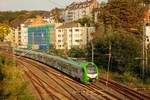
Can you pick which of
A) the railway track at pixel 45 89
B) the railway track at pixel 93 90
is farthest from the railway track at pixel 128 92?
the railway track at pixel 45 89

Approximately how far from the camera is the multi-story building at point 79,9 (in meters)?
139

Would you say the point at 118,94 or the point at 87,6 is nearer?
the point at 118,94

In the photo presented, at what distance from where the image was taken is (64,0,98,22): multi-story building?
13912cm

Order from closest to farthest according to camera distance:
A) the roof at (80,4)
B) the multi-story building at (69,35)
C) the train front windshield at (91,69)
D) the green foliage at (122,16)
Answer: the train front windshield at (91,69), the green foliage at (122,16), the multi-story building at (69,35), the roof at (80,4)

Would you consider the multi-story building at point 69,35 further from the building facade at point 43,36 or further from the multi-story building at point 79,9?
the multi-story building at point 79,9

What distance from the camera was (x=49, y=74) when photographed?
47625 mm

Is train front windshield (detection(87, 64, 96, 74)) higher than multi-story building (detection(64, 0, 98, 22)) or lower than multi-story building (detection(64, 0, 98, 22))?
lower

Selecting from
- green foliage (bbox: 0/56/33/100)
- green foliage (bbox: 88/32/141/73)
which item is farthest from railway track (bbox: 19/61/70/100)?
green foliage (bbox: 0/56/33/100)

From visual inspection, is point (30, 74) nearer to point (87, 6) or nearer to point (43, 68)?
point (43, 68)

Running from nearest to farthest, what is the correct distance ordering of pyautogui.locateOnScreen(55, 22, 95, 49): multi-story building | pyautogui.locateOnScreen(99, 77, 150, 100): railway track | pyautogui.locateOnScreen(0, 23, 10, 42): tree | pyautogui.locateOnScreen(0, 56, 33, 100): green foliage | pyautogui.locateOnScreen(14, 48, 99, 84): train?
pyautogui.locateOnScreen(0, 23, 10, 42): tree, pyautogui.locateOnScreen(0, 56, 33, 100): green foliage, pyautogui.locateOnScreen(99, 77, 150, 100): railway track, pyautogui.locateOnScreen(14, 48, 99, 84): train, pyautogui.locateOnScreen(55, 22, 95, 49): multi-story building

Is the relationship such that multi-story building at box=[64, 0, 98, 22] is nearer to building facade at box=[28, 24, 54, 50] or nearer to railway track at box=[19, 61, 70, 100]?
building facade at box=[28, 24, 54, 50]

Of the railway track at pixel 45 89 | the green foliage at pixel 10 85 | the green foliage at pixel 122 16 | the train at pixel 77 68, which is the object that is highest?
the green foliage at pixel 122 16

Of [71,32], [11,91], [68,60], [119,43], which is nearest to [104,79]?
[68,60]

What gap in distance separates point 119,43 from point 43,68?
11979mm
